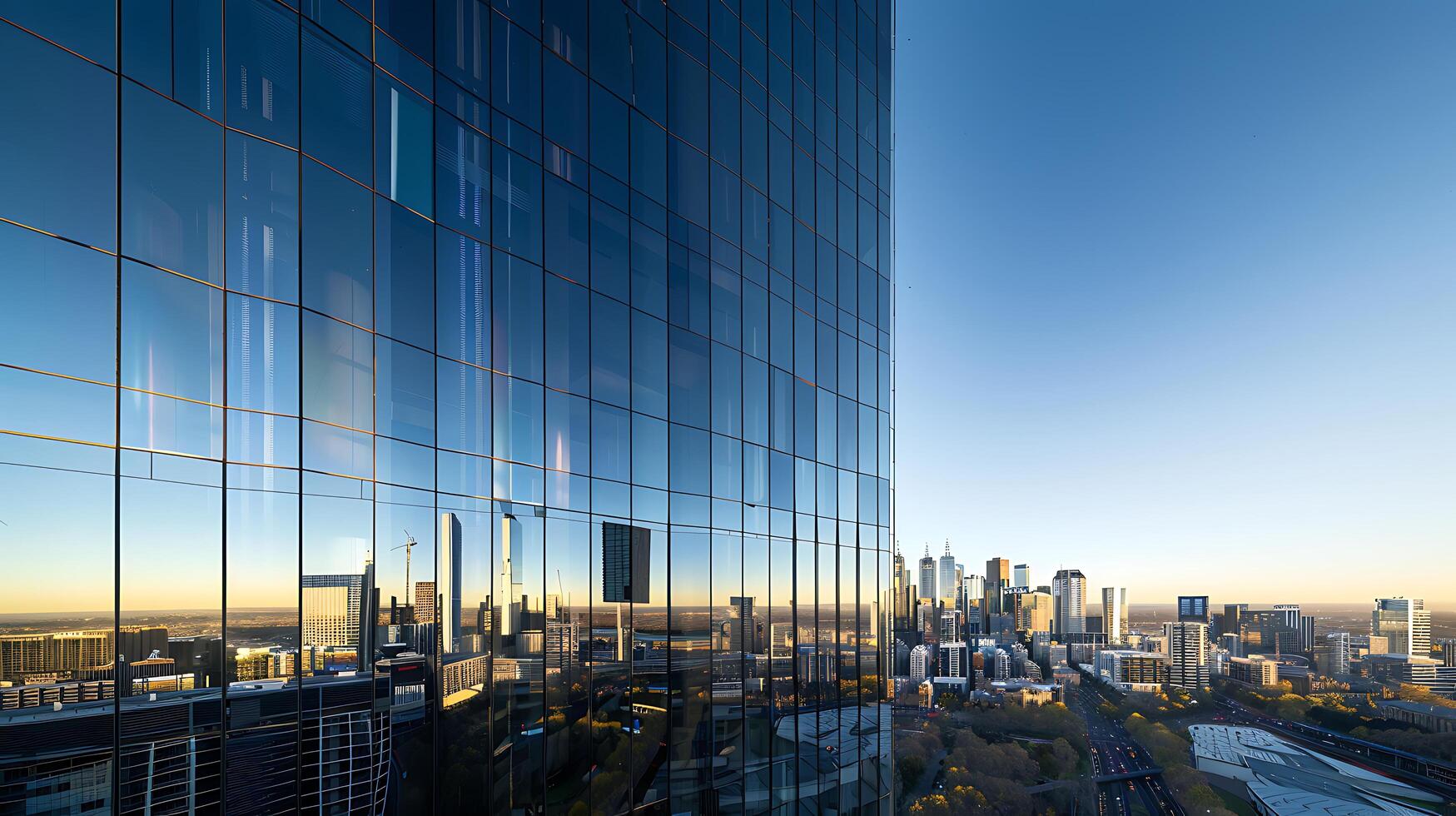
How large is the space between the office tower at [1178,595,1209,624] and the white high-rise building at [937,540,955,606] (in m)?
42.0

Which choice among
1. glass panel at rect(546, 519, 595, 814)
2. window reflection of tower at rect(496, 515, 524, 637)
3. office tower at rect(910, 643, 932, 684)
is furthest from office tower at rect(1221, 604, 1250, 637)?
window reflection of tower at rect(496, 515, 524, 637)

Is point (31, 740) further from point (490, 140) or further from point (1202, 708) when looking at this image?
point (1202, 708)

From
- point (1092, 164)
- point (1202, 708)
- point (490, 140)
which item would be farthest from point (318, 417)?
point (1202, 708)

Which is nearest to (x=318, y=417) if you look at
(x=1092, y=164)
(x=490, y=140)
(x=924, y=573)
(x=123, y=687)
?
(x=123, y=687)

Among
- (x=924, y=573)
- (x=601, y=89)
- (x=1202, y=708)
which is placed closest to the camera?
(x=601, y=89)

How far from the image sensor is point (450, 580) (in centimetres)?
1097

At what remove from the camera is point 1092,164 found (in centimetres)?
7081

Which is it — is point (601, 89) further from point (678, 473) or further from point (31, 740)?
point (31, 740)

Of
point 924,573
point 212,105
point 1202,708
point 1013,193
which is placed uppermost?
point 1013,193

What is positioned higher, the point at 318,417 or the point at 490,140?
the point at 490,140

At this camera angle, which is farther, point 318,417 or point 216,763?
point 318,417

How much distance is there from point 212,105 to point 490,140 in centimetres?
432

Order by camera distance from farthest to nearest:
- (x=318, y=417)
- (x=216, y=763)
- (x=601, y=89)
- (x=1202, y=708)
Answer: (x=1202, y=708), (x=601, y=89), (x=318, y=417), (x=216, y=763)

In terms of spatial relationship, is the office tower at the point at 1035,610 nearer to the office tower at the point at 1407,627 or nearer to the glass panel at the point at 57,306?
the office tower at the point at 1407,627
